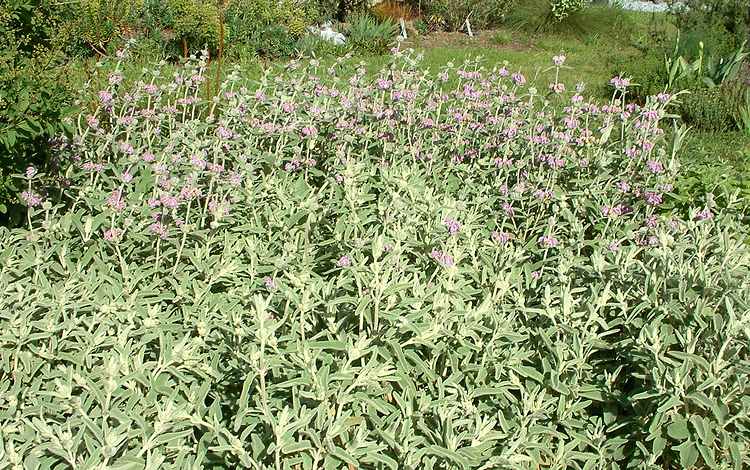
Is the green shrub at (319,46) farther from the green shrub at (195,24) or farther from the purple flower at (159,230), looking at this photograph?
the purple flower at (159,230)

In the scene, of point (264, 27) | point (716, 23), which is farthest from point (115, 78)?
point (716, 23)

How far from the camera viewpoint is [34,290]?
273 centimetres

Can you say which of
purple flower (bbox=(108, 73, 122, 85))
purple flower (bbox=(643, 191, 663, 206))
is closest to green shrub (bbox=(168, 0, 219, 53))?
purple flower (bbox=(108, 73, 122, 85))

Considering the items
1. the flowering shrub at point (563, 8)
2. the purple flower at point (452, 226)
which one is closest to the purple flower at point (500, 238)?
the purple flower at point (452, 226)

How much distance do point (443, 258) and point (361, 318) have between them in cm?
44

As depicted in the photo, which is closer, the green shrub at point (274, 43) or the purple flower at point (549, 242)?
the purple flower at point (549, 242)

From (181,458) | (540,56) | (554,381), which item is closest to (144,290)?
(181,458)

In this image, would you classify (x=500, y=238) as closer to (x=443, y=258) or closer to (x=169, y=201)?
(x=443, y=258)

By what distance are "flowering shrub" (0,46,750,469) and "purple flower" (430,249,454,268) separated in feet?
0.05

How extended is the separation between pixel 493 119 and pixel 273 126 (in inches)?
46.1

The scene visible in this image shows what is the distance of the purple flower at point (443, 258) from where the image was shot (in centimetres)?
262

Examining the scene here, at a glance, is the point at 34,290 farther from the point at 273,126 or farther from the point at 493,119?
Result: the point at 493,119

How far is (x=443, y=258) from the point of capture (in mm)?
2652

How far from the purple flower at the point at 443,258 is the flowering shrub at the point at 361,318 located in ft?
0.05
